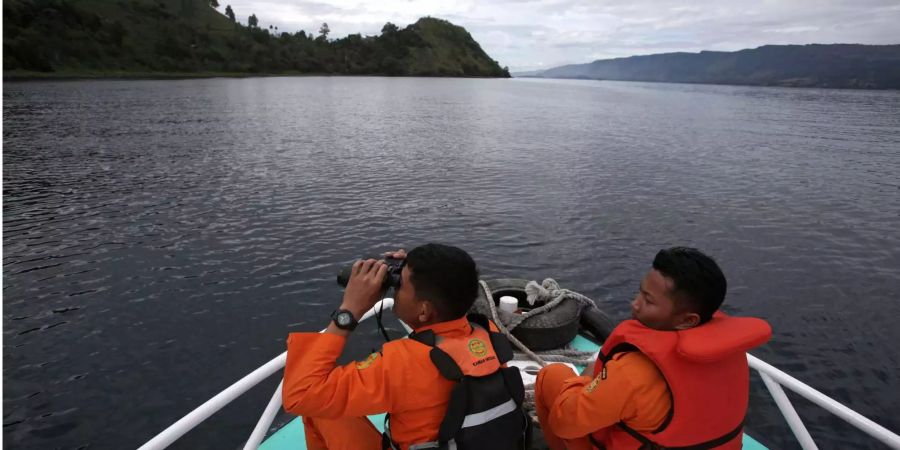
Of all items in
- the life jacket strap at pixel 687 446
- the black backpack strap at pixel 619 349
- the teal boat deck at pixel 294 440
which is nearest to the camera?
the life jacket strap at pixel 687 446

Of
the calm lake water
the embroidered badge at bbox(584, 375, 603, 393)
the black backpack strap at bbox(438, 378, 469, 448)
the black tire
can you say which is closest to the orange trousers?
the black backpack strap at bbox(438, 378, 469, 448)

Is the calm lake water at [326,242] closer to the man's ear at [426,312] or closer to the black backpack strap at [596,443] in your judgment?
the black backpack strap at [596,443]

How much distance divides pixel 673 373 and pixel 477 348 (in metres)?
1.12

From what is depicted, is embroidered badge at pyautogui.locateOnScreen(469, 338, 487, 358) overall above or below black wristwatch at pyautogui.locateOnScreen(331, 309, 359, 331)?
below

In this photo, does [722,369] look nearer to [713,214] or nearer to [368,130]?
[713,214]

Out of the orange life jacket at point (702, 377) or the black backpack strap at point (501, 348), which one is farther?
the black backpack strap at point (501, 348)

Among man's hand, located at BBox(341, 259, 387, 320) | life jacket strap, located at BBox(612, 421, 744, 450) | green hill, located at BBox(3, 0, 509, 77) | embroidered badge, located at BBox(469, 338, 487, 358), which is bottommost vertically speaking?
life jacket strap, located at BBox(612, 421, 744, 450)

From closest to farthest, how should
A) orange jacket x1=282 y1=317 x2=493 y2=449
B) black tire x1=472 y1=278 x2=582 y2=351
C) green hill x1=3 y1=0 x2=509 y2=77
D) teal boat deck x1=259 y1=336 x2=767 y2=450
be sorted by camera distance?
1. orange jacket x1=282 y1=317 x2=493 y2=449
2. teal boat deck x1=259 y1=336 x2=767 y2=450
3. black tire x1=472 y1=278 x2=582 y2=351
4. green hill x1=3 y1=0 x2=509 y2=77

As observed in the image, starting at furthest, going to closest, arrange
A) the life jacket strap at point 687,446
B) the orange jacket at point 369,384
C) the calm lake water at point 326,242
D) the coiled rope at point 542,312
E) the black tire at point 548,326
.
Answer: the calm lake water at point 326,242
the black tire at point 548,326
the coiled rope at point 542,312
the life jacket strap at point 687,446
the orange jacket at point 369,384

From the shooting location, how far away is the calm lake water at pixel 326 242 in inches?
355

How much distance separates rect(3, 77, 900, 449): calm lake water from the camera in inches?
355

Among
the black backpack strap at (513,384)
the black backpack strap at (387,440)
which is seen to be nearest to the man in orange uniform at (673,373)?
the black backpack strap at (513,384)

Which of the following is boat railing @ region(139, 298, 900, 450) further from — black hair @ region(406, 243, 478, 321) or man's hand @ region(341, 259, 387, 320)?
black hair @ region(406, 243, 478, 321)

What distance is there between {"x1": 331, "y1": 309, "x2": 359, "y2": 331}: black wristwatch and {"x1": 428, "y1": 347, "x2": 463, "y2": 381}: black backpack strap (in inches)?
18.9
